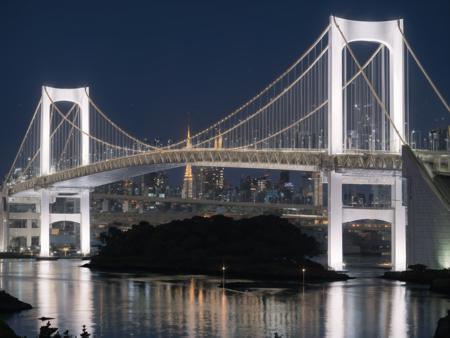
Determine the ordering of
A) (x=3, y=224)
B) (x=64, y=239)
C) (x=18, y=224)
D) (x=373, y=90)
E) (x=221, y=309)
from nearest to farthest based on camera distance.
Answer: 1. (x=221, y=309)
2. (x=373, y=90)
3. (x=3, y=224)
4. (x=18, y=224)
5. (x=64, y=239)

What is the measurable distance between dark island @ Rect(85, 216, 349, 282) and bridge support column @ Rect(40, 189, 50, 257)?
8137 mm

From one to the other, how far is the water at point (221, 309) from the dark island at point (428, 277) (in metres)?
0.42

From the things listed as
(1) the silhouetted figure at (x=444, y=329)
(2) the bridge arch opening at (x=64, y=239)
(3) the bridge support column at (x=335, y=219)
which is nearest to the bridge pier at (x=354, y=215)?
(3) the bridge support column at (x=335, y=219)

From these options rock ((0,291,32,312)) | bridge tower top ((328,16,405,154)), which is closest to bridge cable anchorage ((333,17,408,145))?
bridge tower top ((328,16,405,154))

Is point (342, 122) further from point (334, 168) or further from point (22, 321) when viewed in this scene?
point (22, 321)

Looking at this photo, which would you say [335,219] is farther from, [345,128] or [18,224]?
[18,224]

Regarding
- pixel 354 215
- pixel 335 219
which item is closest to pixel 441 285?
pixel 335 219

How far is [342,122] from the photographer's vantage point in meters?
38.5

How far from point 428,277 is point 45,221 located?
29.6m

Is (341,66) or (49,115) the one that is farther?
(49,115)

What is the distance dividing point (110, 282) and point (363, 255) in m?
36.8

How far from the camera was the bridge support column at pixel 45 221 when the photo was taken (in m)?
59.0

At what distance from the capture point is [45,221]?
5981 cm

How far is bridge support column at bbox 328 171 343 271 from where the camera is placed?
38250mm
